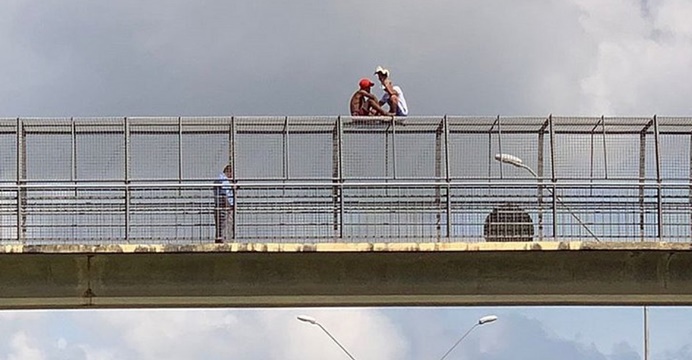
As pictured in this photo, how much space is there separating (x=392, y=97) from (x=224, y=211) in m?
3.64

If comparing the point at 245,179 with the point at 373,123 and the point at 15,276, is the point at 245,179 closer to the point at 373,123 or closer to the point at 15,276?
the point at 373,123

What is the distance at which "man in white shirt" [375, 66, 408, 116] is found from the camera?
27203 mm

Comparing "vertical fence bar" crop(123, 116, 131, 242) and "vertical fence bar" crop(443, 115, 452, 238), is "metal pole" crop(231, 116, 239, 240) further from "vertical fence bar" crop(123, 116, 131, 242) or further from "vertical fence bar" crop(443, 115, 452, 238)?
"vertical fence bar" crop(443, 115, 452, 238)

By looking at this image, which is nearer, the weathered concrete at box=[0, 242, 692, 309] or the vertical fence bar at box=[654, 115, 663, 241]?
the weathered concrete at box=[0, 242, 692, 309]

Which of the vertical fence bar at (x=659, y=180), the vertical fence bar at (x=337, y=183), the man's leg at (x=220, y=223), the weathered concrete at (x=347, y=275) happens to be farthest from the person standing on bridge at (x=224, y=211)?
the vertical fence bar at (x=659, y=180)

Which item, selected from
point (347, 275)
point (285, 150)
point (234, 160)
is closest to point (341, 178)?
point (285, 150)

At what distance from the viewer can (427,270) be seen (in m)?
26.2

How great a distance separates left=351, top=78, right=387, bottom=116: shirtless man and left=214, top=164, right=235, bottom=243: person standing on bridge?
2.75m

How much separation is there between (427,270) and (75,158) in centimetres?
598

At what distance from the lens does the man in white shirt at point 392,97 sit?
1071 inches

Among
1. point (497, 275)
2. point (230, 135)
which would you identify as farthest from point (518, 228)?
point (230, 135)

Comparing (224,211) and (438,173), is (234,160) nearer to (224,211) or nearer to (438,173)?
(224,211)

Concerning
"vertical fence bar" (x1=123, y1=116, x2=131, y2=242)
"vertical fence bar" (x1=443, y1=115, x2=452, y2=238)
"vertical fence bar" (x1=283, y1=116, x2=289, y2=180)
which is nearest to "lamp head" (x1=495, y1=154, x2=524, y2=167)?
"vertical fence bar" (x1=443, y1=115, x2=452, y2=238)

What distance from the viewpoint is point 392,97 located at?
27328 millimetres
